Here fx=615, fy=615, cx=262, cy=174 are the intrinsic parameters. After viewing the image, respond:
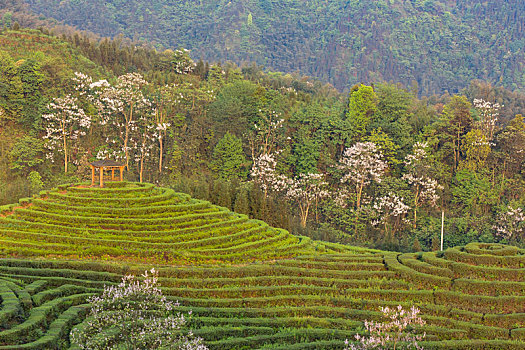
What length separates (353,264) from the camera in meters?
36.2

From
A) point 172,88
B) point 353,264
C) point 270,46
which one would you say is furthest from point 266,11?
point 353,264

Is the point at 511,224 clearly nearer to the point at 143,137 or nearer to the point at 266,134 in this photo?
the point at 266,134

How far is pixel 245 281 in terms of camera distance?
111ft

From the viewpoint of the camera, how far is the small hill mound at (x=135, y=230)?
3691 cm

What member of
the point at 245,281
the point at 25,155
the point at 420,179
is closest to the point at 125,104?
the point at 25,155

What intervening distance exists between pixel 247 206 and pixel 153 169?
18.7m

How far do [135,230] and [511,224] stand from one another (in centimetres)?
3900

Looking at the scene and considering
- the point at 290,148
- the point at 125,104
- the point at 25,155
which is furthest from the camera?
the point at 290,148

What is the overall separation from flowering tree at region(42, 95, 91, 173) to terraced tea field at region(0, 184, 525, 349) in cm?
2319

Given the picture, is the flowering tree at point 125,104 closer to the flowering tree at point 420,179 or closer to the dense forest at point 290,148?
the dense forest at point 290,148

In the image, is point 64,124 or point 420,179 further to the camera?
point 64,124

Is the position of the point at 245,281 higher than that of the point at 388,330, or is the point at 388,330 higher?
the point at 388,330

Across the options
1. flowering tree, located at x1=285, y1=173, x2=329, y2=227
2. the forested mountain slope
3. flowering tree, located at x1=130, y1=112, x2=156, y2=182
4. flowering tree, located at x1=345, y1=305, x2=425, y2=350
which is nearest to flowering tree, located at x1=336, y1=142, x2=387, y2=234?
Answer: flowering tree, located at x1=285, y1=173, x2=329, y2=227

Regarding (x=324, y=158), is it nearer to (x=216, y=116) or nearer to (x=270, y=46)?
(x=216, y=116)
